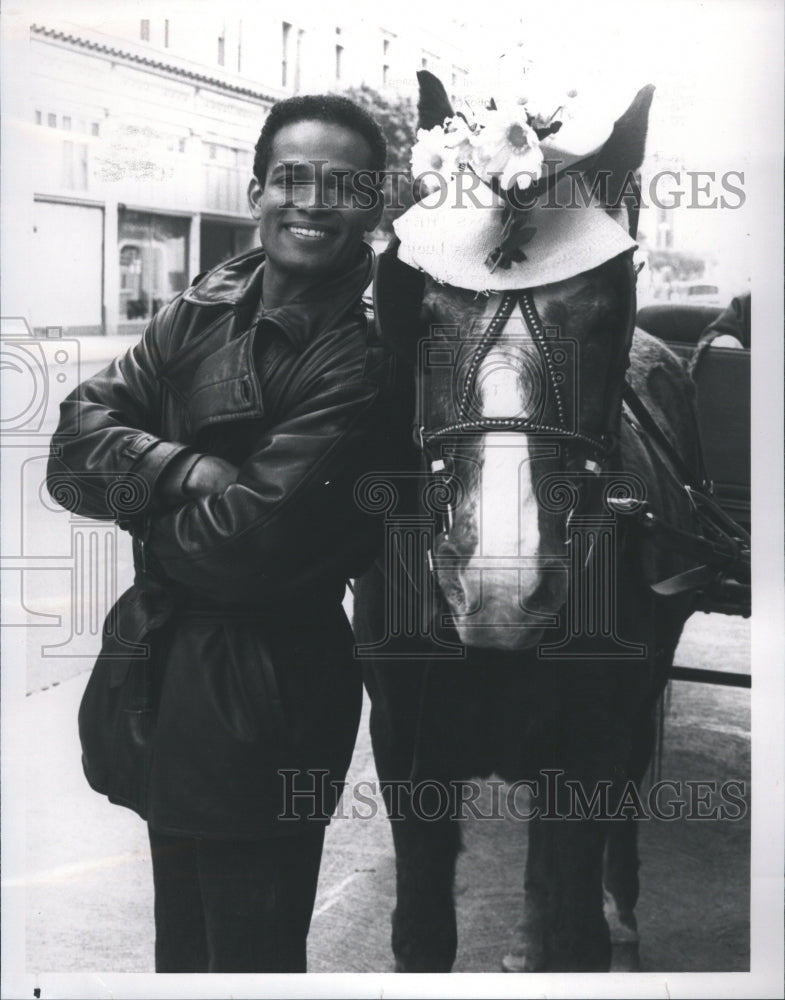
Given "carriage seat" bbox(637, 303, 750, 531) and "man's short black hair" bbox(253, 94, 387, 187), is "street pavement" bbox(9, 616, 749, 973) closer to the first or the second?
"carriage seat" bbox(637, 303, 750, 531)

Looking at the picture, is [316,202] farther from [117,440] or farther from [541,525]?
[541,525]

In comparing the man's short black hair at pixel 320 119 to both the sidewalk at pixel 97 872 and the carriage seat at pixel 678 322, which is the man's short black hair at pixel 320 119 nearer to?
Result: the carriage seat at pixel 678 322

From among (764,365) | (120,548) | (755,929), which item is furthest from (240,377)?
(755,929)

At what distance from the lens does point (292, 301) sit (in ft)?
8.23

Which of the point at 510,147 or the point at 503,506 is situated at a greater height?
the point at 510,147

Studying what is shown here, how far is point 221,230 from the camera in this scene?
2609 millimetres

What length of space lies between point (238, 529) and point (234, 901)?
80 cm

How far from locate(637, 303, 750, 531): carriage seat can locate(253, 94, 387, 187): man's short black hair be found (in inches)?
28.4

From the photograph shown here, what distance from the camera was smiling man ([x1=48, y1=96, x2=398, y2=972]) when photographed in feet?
8.07

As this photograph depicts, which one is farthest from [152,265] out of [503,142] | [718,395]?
[718,395]

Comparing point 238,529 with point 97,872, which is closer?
point 238,529

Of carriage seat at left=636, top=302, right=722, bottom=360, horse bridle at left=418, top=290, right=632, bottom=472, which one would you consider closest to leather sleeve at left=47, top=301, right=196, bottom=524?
horse bridle at left=418, top=290, right=632, bottom=472

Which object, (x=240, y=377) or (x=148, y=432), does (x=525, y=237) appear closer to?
(x=240, y=377)

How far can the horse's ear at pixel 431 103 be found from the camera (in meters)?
2.48
